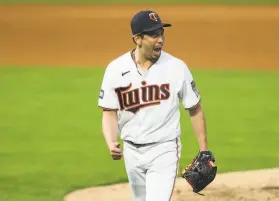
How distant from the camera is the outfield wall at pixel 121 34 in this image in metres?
17.4

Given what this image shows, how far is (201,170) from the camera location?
17.9ft

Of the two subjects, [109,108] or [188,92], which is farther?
[109,108]

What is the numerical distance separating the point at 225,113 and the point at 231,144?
1.69 metres

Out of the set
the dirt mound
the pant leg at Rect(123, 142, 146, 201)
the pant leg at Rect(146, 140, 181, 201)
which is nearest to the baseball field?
the dirt mound

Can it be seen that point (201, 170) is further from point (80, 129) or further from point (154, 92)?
point (80, 129)

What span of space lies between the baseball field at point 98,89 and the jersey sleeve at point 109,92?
2.58 m

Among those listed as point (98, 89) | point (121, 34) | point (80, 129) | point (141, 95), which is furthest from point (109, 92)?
point (121, 34)

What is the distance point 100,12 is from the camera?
918 inches

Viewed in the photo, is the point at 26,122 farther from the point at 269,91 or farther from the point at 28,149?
the point at 269,91

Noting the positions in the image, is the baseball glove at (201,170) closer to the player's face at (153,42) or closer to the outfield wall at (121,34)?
the player's face at (153,42)

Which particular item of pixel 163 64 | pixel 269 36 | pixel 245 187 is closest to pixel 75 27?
pixel 269 36

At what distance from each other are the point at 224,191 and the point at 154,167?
2765 millimetres

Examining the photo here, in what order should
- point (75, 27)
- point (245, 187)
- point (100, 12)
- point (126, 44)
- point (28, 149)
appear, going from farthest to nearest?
point (100, 12), point (75, 27), point (126, 44), point (28, 149), point (245, 187)

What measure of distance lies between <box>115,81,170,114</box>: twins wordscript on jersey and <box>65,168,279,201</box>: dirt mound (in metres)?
2.50
